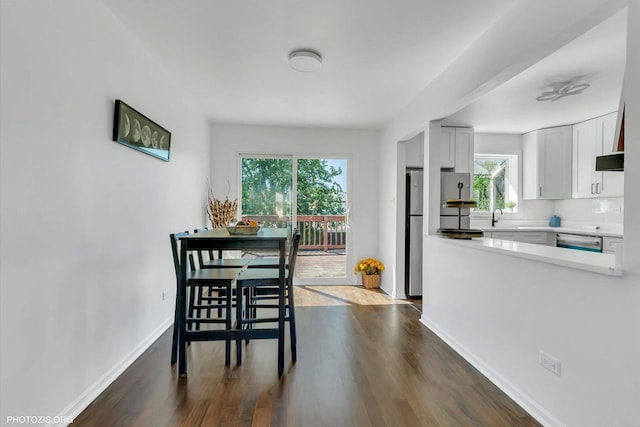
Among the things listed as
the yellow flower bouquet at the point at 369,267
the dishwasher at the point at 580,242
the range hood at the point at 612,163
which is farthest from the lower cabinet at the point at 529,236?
the range hood at the point at 612,163

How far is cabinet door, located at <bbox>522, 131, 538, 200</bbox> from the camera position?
15.6ft

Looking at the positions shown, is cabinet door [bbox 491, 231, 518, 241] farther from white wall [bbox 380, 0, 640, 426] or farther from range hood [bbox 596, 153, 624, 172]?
range hood [bbox 596, 153, 624, 172]

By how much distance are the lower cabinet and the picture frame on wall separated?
13.9 feet

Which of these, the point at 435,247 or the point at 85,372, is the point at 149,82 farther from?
the point at 435,247

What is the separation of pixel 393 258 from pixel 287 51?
2942 millimetres

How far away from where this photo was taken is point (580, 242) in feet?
13.5

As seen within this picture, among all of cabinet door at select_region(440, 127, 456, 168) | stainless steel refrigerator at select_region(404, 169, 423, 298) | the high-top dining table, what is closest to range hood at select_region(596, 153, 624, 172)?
the high-top dining table

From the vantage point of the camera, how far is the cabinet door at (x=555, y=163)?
4500mm

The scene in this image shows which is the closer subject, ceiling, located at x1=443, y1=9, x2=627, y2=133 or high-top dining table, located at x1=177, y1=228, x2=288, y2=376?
high-top dining table, located at x1=177, y1=228, x2=288, y2=376

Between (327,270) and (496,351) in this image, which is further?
(327,270)

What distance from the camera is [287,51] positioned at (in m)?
2.66

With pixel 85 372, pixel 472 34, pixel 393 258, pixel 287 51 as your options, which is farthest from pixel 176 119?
pixel 393 258

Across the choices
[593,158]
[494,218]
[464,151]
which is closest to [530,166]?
[593,158]

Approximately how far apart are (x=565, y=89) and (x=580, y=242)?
2.11 meters
